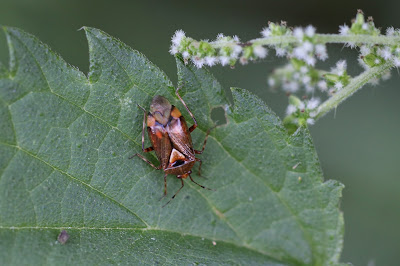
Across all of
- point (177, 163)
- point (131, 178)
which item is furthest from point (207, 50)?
point (131, 178)

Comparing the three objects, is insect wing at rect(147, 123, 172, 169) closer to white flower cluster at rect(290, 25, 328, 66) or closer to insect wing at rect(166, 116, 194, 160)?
insect wing at rect(166, 116, 194, 160)

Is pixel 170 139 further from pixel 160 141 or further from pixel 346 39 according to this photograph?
pixel 346 39

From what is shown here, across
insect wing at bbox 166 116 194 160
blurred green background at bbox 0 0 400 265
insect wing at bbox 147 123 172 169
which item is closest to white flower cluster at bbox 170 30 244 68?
insect wing at bbox 166 116 194 160

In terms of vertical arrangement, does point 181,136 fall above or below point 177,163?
above

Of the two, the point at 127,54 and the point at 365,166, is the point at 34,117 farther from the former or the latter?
the point at 365,166

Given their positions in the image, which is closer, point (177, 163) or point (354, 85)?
point (354, 85)

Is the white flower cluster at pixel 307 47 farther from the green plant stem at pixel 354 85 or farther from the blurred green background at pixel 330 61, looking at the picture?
the blurred green background at pixel 330 61

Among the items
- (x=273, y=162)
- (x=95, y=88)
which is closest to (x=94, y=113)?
(x=95, y=88)

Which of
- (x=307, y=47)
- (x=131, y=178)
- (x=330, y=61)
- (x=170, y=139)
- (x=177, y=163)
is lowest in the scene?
(x=131, y=178)
